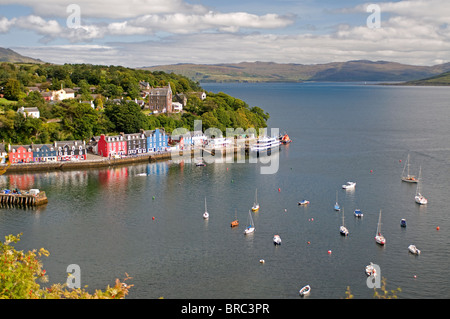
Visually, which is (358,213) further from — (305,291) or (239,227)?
(305,291)

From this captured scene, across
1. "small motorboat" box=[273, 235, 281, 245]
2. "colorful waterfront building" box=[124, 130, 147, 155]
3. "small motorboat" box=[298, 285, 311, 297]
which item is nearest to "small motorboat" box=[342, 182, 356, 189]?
"small motorboat" box=[273, 235, 281, 245]

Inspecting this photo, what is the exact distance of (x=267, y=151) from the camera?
176ft

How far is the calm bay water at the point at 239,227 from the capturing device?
2008cm

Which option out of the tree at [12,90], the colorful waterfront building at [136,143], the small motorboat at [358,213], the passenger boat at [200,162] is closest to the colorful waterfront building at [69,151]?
the colorful waterfront building at [136,143]

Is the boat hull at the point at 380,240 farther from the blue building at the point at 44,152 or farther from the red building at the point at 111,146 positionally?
the blue building at the point at 44,152

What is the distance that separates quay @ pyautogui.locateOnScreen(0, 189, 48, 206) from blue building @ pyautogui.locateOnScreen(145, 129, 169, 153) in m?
19.1

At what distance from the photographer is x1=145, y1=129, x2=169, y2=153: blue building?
1997 inches

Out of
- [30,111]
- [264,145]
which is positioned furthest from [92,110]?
[264,145]

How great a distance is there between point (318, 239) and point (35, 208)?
19.6 m

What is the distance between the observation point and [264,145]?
5469cm

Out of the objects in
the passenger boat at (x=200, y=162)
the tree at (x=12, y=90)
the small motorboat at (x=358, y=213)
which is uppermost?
the tree at (x=12, y=90)

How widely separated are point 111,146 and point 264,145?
1836cm

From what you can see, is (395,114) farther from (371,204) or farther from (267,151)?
(371,204)

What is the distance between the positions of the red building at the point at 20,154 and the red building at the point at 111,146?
23.2ft
